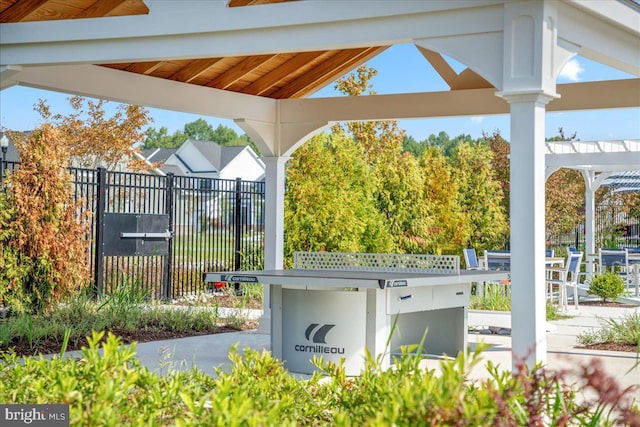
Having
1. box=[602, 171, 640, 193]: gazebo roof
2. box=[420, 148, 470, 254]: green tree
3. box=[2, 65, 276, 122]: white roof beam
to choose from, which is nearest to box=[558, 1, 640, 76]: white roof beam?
box=[2, 65, 276, 122]: white roof beam

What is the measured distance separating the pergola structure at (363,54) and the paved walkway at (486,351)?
8.92 feet

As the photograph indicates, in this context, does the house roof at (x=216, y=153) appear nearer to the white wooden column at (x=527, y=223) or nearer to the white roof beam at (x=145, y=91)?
the white roof beam at (x=145, y=91)

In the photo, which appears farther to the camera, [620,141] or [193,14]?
[620,141]

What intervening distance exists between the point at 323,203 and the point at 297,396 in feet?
35.3

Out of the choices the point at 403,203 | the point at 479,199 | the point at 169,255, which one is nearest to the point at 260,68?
the point at 169,255

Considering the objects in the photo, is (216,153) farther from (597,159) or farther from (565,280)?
(565,280)

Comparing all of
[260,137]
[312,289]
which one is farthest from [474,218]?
[312,289]

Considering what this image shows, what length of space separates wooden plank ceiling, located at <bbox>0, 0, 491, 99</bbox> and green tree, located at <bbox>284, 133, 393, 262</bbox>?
4.00 meters

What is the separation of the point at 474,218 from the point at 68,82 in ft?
45.8

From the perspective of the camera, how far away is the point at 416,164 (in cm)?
1928

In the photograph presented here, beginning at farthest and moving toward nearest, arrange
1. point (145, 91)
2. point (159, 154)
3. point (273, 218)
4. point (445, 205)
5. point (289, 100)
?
point (159, 154) → point (445, 205) → point (273, 218) → point (289, 100) → point (145, 91)

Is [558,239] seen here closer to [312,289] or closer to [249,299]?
[249,299]

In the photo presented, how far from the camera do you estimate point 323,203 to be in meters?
15.6

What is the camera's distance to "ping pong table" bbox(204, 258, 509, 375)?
8.13m
